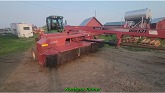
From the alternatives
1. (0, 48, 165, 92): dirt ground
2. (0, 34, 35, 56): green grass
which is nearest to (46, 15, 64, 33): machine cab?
(0, 34, 35, 56): green grass

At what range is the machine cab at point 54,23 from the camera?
9.11 m

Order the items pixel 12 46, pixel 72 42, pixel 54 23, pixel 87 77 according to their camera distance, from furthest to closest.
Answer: pixel 12 46
pixel 54 23
pixel 72 42
pixel 87 77

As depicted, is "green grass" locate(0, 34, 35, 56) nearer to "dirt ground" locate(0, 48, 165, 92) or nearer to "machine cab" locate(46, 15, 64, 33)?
"machine cab" locate(46, 15, 64, 33)

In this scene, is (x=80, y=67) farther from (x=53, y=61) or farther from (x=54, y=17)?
(x=54, y=17)

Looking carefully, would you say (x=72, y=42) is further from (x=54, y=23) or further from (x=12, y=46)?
(x=12, y=46)

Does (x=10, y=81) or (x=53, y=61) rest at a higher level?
(x=53, y=61)

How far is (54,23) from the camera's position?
9297 millimetres

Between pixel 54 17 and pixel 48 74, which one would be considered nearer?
pixel 48 74

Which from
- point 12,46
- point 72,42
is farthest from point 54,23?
point 12,46

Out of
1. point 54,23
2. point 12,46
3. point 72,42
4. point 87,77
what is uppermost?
point 54,23

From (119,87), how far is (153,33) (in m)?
1.79

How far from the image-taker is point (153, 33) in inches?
154

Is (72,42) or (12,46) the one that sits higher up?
(72,42)

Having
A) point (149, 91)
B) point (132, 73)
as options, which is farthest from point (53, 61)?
point (149, 91)
